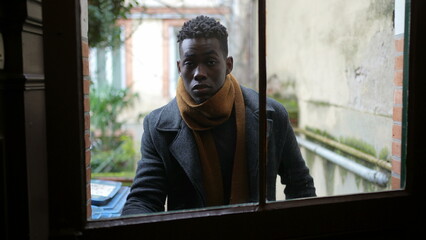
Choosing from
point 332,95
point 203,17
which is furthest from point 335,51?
point 203,17

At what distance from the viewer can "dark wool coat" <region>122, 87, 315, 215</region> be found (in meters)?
1.11

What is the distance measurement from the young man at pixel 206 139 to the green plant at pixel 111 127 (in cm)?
304

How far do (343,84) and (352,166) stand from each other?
56 cm

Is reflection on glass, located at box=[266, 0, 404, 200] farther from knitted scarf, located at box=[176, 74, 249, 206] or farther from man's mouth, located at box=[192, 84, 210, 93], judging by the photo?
man's mouth, located at box=[192, 84, 210, 93]

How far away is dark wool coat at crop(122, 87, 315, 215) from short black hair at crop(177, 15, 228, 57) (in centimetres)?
18

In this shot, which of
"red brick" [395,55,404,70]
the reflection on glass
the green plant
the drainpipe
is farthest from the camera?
the green plant

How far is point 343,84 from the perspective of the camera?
226 cm

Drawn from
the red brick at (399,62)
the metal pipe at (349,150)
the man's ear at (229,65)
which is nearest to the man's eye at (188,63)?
the man's ear at (229,65)

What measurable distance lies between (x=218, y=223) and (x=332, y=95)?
179 centimetres

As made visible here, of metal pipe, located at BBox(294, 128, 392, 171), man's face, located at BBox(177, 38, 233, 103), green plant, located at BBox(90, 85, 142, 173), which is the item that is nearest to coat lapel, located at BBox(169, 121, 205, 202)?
man's face, located at BBox(177, 38, 233, 103)

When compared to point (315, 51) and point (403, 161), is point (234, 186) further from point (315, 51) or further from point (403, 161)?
point (315, 51)

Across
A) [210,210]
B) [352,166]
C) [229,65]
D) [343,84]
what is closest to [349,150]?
[352,166]

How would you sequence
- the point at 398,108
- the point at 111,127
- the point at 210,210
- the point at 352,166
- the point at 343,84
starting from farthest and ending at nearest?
the point at 111,127 → the point at 343,84 → the point at 352,166 → the point at 398,108 → the point at 210,210

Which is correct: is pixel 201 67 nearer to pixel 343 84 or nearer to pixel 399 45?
pixel 399 45
